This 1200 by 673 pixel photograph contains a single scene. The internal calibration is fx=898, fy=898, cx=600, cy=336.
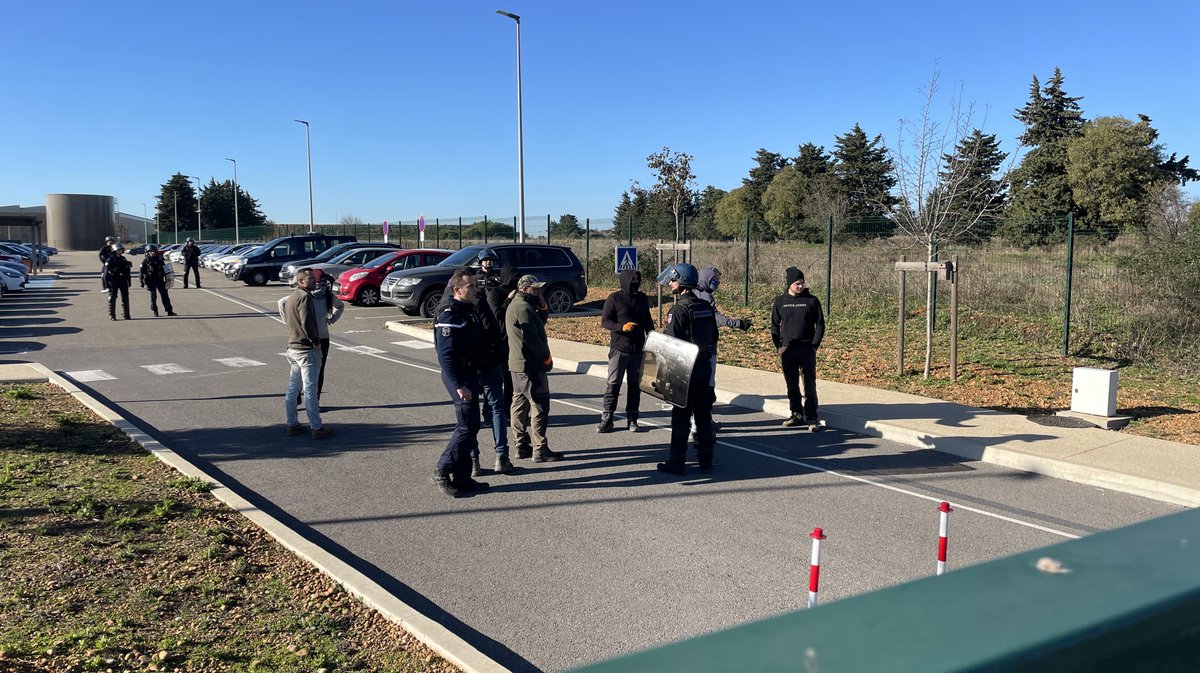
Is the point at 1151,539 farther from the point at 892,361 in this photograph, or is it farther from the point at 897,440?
the point at 892,361

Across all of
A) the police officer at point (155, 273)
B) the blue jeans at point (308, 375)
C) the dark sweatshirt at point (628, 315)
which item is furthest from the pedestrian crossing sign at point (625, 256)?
the police officer at point (155, 273)

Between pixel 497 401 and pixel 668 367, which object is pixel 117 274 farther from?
pixel 668 367

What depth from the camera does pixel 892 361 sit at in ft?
46.6

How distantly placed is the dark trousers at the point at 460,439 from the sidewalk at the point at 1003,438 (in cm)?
477

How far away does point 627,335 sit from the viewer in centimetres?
966

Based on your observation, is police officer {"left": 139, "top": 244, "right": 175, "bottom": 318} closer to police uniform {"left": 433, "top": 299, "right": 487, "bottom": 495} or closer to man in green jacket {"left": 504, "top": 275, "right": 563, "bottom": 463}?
man in green jacket {"left": 504, "top": 275, "right": 563, "bottom": 463}

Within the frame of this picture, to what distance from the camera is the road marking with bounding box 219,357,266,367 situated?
48.3ft

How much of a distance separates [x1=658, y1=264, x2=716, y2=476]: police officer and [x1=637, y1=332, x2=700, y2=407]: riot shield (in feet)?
0.23

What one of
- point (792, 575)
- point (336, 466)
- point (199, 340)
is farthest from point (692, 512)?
point (199, 340)

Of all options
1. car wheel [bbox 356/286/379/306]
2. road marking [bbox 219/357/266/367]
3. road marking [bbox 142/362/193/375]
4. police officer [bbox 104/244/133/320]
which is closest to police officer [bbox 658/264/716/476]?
road marking [bbox 219/357/266/367]

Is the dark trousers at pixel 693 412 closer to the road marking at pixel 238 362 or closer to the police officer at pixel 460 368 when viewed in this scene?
the police officer at pixel 460 368

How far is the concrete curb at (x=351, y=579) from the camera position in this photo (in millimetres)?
4273

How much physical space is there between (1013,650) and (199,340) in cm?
1889

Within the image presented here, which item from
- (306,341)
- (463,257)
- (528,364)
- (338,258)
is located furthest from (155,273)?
(528,364)
